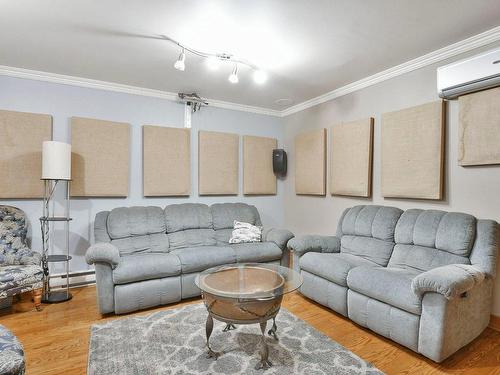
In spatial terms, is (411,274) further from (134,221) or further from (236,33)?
(134,221)

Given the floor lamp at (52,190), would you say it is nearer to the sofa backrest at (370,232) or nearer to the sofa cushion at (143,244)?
the sofa cushion at (143,244)

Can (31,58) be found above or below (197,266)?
above

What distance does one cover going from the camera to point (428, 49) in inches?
106

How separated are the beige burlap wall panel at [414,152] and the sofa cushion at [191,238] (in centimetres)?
217

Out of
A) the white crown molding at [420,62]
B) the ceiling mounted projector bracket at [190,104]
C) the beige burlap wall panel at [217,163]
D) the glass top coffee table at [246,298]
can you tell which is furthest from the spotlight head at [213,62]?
the glass top coffee table at [246,298]

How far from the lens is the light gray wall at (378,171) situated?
8.14 feet

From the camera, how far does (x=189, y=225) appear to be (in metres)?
3.68

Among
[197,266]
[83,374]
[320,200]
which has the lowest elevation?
[83,374]

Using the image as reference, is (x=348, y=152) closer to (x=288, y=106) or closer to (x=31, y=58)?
(x=288, y=106)

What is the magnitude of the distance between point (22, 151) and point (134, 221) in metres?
1.43

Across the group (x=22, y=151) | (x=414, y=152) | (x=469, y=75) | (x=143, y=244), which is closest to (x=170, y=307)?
(x=143, y=244)

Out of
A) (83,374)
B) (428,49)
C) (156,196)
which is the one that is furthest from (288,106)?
(83,374)

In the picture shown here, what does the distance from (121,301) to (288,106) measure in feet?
11.8

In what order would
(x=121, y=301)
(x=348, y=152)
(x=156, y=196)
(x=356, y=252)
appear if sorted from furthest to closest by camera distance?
(x=156, y=196), (x=348, y=152), (x=356, y=252), (x=121, y=301)
